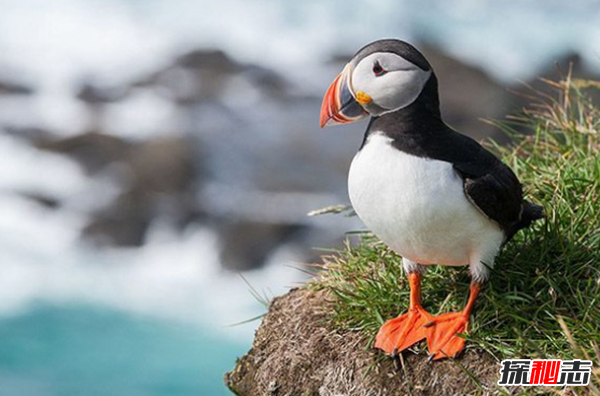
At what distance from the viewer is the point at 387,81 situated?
113 inches

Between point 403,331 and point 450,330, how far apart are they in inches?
6.9

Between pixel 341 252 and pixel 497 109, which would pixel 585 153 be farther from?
pixel 497 109

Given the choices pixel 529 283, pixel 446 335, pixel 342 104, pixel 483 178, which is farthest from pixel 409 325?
pixel 342 104

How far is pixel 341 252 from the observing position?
13.1 ft

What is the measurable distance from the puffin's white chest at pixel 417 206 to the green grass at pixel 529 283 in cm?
34

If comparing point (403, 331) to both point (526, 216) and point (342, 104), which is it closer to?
point (526, 216)

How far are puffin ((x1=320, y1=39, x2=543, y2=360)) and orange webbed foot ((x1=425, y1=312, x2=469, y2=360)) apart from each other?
214 mm

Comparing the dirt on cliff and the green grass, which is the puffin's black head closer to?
the green grass

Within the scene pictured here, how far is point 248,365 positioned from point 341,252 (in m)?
0.68

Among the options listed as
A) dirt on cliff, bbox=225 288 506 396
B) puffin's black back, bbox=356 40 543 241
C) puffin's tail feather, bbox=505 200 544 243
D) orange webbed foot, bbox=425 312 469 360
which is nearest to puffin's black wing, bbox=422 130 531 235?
puffin's black back, bbox=356 40 543 241

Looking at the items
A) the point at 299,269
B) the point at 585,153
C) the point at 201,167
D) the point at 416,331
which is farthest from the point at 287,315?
the point at 201,167

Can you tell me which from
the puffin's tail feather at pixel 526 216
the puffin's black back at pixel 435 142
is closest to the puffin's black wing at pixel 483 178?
the puffin's black back at pixel 435 142

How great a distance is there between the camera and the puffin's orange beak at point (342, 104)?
9.68 ft

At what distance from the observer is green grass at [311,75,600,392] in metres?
3.10
